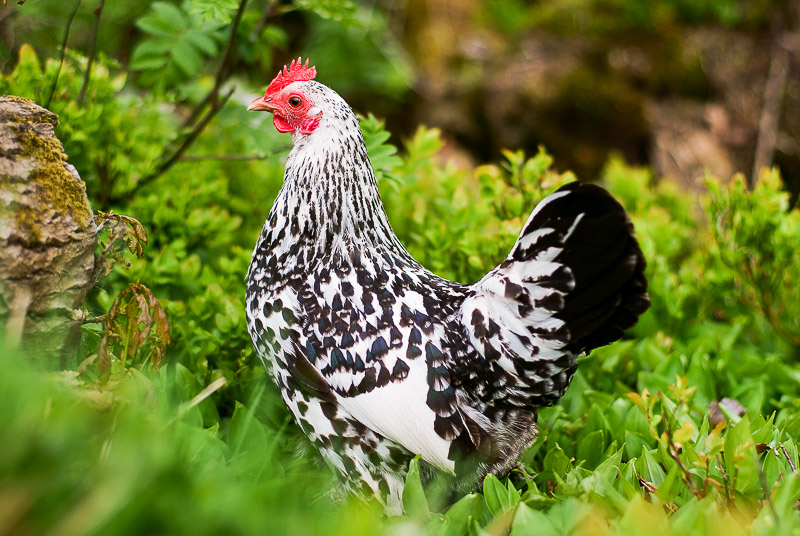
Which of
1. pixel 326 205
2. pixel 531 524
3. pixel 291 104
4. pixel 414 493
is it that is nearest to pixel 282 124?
pixel 291 104

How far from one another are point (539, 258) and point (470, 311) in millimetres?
304

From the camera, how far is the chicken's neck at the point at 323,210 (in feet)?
7.53

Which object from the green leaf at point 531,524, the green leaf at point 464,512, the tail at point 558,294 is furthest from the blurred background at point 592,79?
the green leaf at point 531,524

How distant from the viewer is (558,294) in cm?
194

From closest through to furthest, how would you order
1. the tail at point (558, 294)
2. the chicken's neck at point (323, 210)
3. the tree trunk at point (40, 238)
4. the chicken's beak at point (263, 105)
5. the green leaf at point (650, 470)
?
the tree trunk at point (40, 238)
the tail at point (558, 294)
the green leaf at point (650, 470)
the chicken's neck at point (323, 210)
the chicken's beak at point (263, 105)

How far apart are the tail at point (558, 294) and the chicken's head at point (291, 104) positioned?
0.91 metres

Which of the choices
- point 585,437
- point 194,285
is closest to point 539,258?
point 585,437

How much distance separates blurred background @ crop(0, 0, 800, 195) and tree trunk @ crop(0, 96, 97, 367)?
12.6 feet

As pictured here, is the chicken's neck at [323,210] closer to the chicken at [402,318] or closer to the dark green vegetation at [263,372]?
the chicken at [402,318]

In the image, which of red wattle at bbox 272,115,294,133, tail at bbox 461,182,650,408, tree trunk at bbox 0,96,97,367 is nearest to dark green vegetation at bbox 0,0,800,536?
tree trunk at bbox 0,96,97,367

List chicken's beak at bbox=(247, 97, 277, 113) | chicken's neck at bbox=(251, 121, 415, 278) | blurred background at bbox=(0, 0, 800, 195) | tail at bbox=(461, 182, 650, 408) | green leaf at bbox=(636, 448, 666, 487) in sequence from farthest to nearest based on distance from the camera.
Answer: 1. blurred background at bbox=(0, 0, 800, 195)
2. chicken's beak at bbox=(247, 97, 277, 113)
3. chicken's neck at bbox=(251, 121, 415, 278)
4. green leaf at bbox=(636, 448, 666, 487)
5. tail at bbox=(461, 182, 650, 408)

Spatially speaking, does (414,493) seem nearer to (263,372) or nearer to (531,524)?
(531,524)

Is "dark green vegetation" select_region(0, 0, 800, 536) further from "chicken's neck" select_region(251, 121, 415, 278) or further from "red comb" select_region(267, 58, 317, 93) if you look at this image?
"chicken's neck" select_region(251, 121, 415, 278)

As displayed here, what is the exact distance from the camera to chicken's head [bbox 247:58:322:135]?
2381mm
